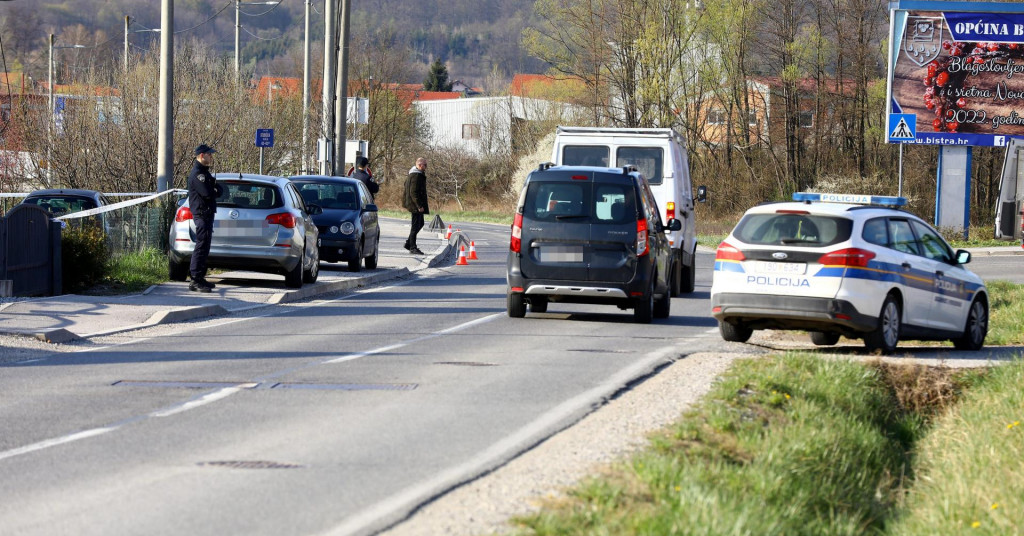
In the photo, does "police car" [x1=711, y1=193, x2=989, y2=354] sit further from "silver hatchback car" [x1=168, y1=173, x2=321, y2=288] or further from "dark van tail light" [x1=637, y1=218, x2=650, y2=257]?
"silver hatchback car" [x1=168, y1=173, x2=321, y2=288]

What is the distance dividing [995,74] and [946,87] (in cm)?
156

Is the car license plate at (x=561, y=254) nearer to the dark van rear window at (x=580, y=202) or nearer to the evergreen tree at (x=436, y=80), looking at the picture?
the dark van rear window at (x=580, y=202)

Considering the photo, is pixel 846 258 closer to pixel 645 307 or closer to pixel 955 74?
pixel 645 307

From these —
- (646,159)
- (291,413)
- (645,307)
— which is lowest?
(291,413)

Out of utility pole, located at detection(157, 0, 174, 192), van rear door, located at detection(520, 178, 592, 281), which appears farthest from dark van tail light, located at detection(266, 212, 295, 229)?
van rear door, located at detection(520, 178, 592, 281)

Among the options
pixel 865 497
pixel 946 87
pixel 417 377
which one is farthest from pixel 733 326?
pixel 946 87

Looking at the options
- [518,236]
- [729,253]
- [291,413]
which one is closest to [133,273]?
[518,236]

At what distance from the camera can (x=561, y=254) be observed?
1560 cm

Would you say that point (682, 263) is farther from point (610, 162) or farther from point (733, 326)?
point (733, 326)

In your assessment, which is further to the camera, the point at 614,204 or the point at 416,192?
the point at 416,192

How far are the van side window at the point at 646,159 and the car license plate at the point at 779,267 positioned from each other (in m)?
7.79

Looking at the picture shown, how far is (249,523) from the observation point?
6043 mm

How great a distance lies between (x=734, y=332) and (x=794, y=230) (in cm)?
139

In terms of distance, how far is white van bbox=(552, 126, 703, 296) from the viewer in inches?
822
